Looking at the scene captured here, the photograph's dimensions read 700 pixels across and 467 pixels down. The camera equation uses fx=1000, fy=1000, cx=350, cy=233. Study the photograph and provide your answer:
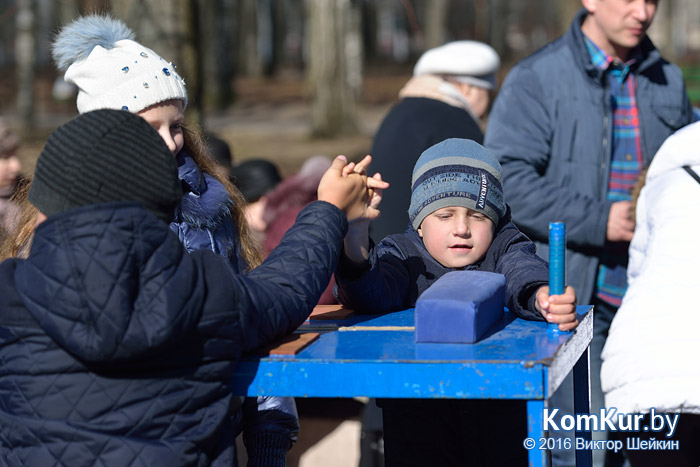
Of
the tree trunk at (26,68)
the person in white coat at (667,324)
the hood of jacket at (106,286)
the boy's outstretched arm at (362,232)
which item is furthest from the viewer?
the tree trunk at (26,68)

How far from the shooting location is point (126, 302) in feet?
6.15

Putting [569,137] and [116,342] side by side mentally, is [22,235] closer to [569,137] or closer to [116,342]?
[116,342]

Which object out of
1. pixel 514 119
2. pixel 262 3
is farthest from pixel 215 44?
pixel 514 119

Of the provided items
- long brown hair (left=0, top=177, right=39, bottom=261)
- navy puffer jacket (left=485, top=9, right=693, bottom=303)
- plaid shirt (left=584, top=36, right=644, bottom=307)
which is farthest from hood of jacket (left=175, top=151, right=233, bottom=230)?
plaid shirt (left=584, top=36, right=644, bottom=307)

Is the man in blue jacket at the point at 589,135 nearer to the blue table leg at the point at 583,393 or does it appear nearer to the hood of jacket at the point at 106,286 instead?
the blue table leg at the point at 583,393

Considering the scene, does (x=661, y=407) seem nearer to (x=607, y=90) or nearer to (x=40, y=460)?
(x=40, y=460)

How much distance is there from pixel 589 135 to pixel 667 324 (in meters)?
1.58

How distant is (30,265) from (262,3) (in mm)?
42504

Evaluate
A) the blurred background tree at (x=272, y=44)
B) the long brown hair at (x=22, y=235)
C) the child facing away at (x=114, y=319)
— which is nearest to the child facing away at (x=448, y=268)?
the child facing away at (x=114, y=319)

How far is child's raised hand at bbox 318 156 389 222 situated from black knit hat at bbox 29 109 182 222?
444mm

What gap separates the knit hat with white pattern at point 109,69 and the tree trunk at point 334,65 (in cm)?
1302

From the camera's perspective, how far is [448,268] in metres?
2.81

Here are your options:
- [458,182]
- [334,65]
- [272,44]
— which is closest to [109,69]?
[458,182]

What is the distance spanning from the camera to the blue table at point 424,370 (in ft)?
6.57
